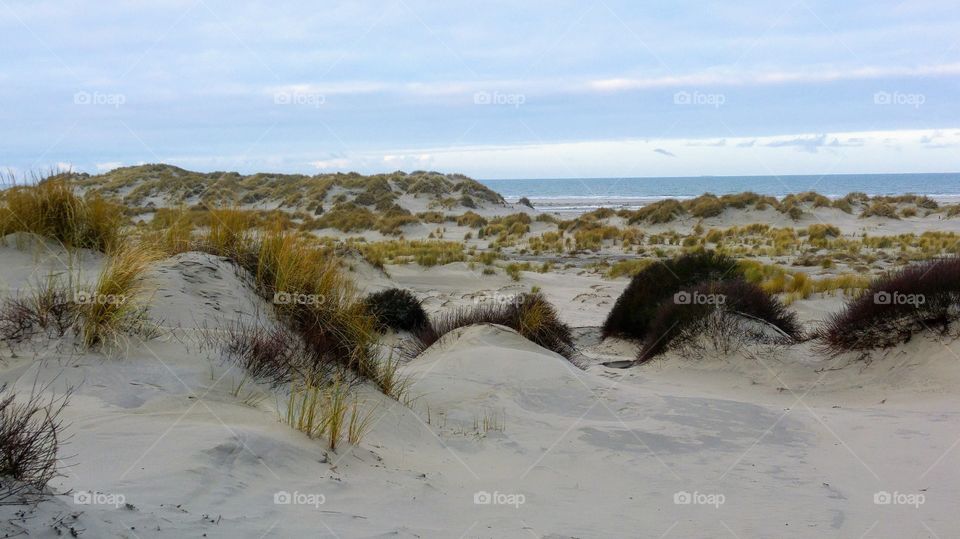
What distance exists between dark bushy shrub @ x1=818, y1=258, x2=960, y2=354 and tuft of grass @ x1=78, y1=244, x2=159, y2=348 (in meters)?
7.80

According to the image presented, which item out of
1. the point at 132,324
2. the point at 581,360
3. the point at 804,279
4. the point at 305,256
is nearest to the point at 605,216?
the point at 804,279

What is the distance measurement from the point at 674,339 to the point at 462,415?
13.3 feet

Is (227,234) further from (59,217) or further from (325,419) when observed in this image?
(325,419)

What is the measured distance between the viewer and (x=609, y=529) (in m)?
4.32

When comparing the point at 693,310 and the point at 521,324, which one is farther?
the point at 521,324
